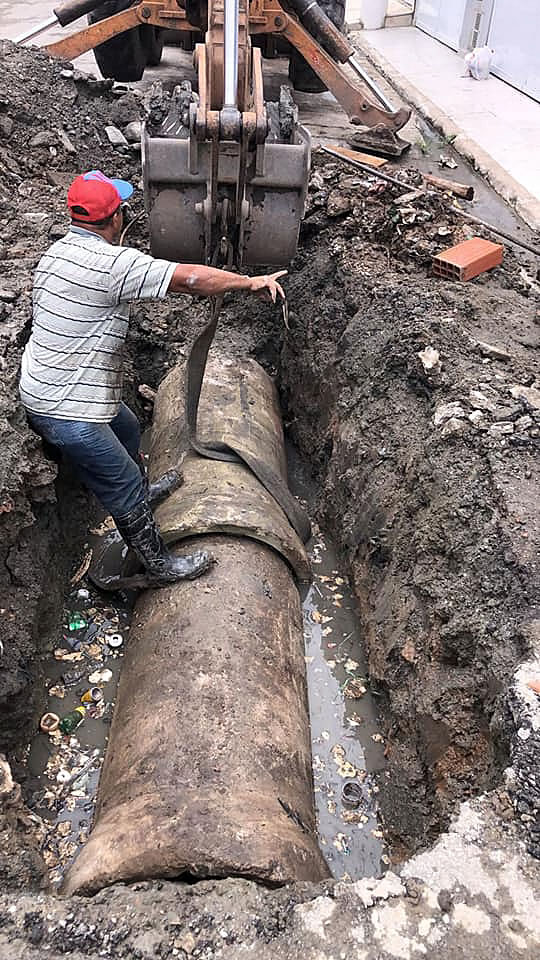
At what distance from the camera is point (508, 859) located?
215cm

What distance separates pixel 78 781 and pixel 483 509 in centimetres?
225

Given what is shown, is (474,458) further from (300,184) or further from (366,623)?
(300,184)

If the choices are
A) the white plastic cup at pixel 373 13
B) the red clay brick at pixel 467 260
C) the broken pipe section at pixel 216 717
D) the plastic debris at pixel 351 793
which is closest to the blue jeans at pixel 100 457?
the broken pipe section at pixel 216 717

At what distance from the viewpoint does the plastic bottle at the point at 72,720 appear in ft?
11.7

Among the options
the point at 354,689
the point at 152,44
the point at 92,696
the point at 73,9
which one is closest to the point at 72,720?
the point at 92,696

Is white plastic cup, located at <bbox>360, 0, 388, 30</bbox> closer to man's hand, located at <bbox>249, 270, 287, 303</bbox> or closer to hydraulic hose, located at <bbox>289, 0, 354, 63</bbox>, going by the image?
hydraulic hose, located at <bbox>289, 0, 354, 63</bbox>

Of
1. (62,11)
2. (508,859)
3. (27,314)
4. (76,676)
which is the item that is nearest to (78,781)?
(76,676)

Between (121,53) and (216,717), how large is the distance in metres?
8.82

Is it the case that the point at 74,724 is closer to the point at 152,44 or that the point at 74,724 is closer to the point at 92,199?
the point at 92,199

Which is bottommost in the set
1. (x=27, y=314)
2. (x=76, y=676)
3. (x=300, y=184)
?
(x=76, y=676)

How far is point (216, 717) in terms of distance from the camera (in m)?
2.82

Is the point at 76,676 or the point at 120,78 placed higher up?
the point at 120,78

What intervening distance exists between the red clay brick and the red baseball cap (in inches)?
101

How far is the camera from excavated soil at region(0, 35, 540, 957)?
9.72 ft
